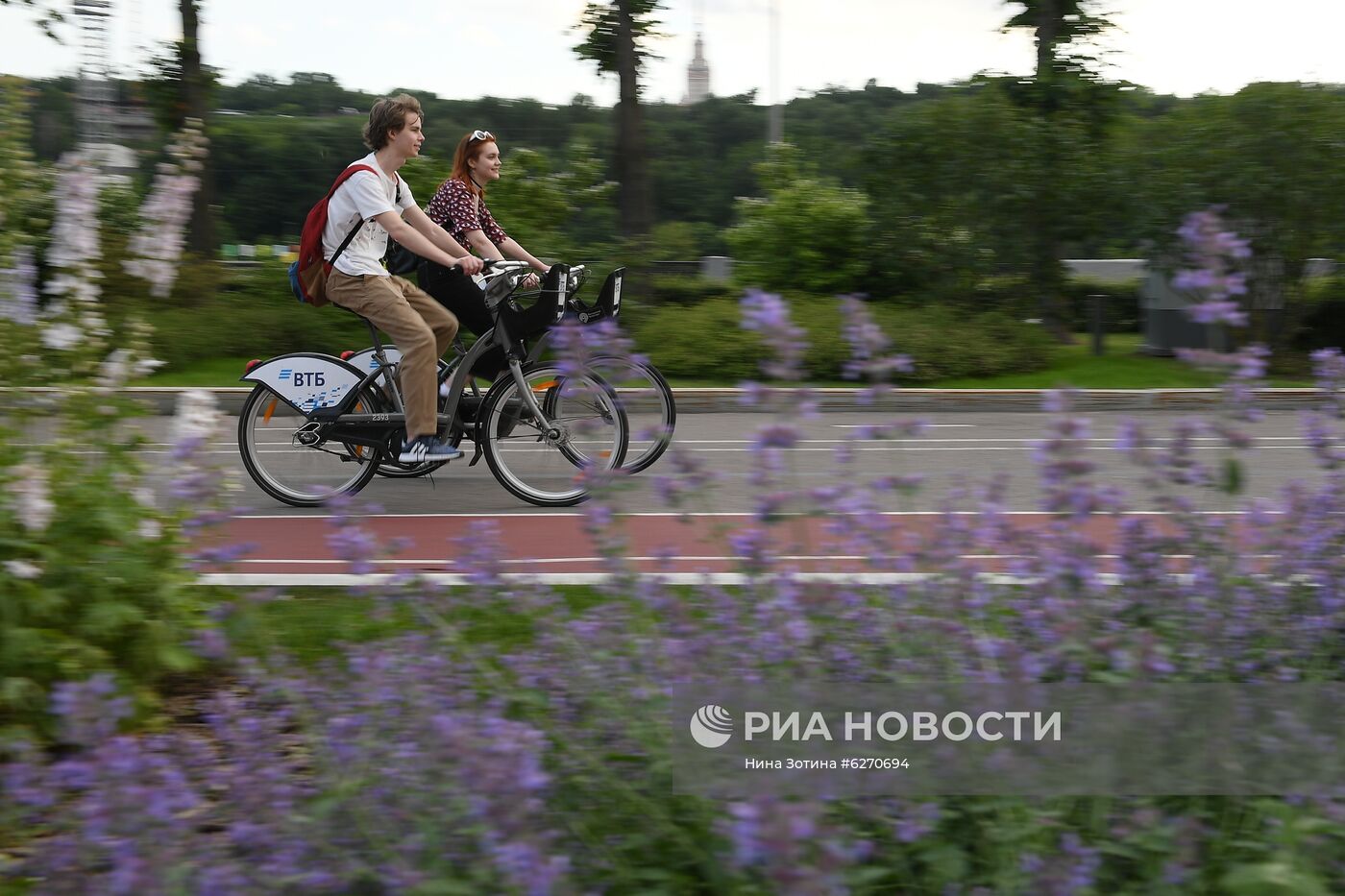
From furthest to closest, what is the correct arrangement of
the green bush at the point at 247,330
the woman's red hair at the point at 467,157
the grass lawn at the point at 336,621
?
the green bush at the point at 247,330
the woman's red hair at the point at 467,157
the grass lawn at the point at 336,621

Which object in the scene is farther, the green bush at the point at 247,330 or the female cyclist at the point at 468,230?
the green bush at the point at 247,330

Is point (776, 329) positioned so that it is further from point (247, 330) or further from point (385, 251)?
point (247, 330)

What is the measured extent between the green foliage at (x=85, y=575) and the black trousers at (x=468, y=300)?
325 cm

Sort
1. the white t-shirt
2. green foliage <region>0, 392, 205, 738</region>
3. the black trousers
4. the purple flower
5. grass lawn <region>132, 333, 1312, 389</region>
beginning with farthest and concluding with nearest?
1. grass lawn <region>132, 333, 1312, 389</region>
2. the black trousers
3. the white t-shirt
4. green foliage <region>0, 392, 205, 738</region>
5. the purple flower

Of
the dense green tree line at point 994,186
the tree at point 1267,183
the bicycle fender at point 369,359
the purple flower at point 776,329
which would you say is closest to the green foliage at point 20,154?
the dense green tree line at point 994,186

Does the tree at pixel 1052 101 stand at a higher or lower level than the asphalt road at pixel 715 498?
higher

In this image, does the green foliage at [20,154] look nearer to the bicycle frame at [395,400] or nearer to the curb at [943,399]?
the curb at [943,399]

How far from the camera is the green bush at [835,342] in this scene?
15953 mm

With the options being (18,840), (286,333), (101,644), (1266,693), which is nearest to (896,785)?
(1266,693)

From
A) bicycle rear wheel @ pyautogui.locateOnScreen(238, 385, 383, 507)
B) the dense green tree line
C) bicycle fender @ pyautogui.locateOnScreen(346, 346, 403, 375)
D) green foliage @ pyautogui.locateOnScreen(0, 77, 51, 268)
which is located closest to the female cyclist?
bicycle fender @ pyautogui.locateOnScreen(346, 346, 403, 375)

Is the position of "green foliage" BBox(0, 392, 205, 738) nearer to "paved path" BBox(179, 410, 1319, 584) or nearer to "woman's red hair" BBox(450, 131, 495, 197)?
"paved path" BBox(179, 410, 1319, 584)

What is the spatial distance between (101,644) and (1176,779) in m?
2.70

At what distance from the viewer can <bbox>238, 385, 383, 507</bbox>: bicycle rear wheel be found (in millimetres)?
7801

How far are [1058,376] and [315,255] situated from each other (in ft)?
36.3
